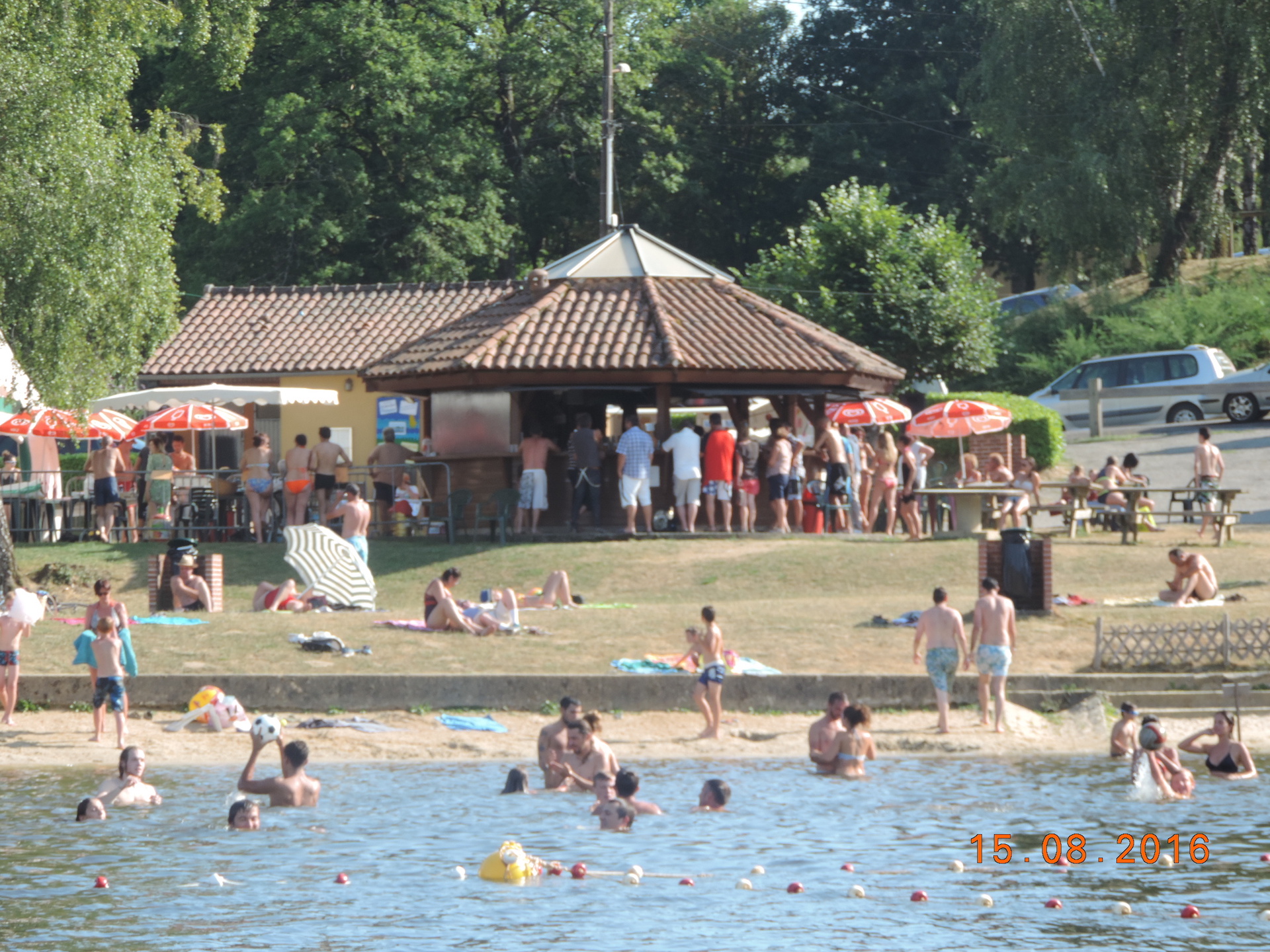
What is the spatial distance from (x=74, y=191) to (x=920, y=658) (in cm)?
1295

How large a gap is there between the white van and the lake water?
83.7 ft

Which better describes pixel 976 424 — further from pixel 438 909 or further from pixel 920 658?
pixel 438 909

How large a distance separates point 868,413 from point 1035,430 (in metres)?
6.02

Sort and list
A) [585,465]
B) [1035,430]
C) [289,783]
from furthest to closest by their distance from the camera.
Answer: [1035,430] < [585,465] < [289,783]

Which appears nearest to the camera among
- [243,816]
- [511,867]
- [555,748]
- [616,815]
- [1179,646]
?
[511,867]

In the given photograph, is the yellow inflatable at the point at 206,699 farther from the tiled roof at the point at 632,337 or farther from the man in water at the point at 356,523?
the tiled roof at the point at 632,337

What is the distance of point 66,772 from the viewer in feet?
55.6

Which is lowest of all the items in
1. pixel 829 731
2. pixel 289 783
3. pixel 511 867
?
pixel 511 867

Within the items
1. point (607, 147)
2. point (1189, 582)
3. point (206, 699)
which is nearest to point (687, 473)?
point (1189, 582)

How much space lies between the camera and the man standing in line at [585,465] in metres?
28.2

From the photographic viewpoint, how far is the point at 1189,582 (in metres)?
22.6

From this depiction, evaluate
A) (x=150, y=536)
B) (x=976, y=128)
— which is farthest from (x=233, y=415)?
(x=976, y=128)

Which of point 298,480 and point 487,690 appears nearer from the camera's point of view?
point 487,690

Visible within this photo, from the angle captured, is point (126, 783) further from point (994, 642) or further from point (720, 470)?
point (720, 470)
